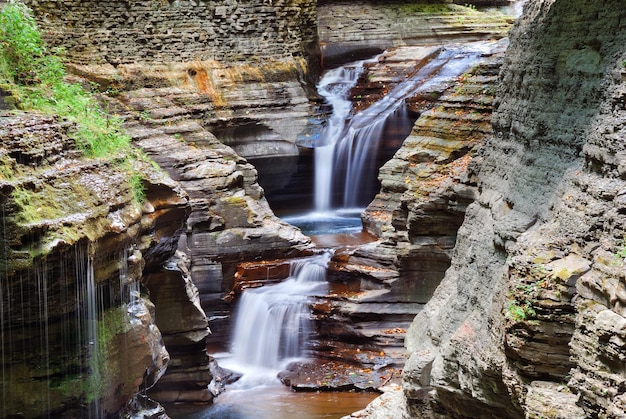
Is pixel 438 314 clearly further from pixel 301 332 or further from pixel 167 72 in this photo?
Answer: pixel 167 72

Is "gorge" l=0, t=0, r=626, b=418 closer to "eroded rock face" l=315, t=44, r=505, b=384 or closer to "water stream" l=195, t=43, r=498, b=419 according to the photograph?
"eroded rock face" l=315, t=44, r=505, b=384

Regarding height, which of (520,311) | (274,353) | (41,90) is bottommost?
(274,353)

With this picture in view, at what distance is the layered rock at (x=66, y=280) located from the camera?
8891 millimetres

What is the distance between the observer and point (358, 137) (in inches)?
896

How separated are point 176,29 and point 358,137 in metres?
5.82

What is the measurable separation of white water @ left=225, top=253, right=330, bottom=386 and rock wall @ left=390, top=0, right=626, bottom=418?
6474mm

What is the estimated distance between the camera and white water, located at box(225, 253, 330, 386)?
16391 millimetres

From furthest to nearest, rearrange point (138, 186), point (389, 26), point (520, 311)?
point (389, 26), point (138, 186), point (520, 311)

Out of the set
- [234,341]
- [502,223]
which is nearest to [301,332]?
[234,341]

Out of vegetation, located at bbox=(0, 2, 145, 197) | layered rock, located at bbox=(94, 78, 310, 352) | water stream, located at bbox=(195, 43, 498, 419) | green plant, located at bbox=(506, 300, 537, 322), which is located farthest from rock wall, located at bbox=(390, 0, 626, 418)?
layered rock, located at bbox=(94, 78, 310, 352)

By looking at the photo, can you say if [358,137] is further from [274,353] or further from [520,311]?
[520,311]

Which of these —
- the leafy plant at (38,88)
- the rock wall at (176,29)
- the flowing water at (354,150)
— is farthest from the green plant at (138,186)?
the rock wall at (176,29)

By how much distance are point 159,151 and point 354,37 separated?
10.9 m

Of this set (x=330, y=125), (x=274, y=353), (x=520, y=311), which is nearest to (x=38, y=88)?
(x=274, y=353)
